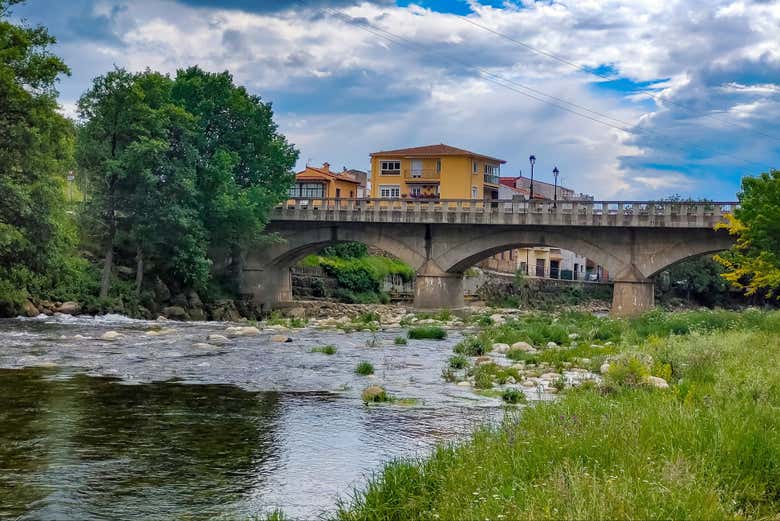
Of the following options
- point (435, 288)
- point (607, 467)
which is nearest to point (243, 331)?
point (435, 288)

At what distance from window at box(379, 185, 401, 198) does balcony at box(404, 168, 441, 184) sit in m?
1.45

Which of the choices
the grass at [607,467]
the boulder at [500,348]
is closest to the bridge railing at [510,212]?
the boulder at [500,348]

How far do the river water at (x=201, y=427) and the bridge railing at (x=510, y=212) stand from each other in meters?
28.9

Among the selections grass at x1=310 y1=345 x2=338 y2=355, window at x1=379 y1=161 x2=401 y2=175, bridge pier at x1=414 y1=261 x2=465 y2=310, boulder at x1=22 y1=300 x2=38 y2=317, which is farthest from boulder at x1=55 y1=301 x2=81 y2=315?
window at x1=379 y1=161 x2=401 y2=175

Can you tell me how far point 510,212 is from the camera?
182ft

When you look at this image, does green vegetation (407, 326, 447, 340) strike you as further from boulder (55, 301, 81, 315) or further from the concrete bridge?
the concrete bridge

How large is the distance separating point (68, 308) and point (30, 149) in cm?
933

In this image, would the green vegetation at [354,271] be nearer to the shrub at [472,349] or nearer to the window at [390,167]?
the window at [390,167]

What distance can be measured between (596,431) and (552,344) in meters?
19.1

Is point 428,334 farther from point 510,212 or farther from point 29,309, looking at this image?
point 510,212

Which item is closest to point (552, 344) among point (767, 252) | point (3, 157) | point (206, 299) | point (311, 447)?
point (767, 252)

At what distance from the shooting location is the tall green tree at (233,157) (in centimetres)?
4897

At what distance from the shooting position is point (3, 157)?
35.0 metres

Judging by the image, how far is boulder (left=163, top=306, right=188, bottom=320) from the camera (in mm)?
46844
